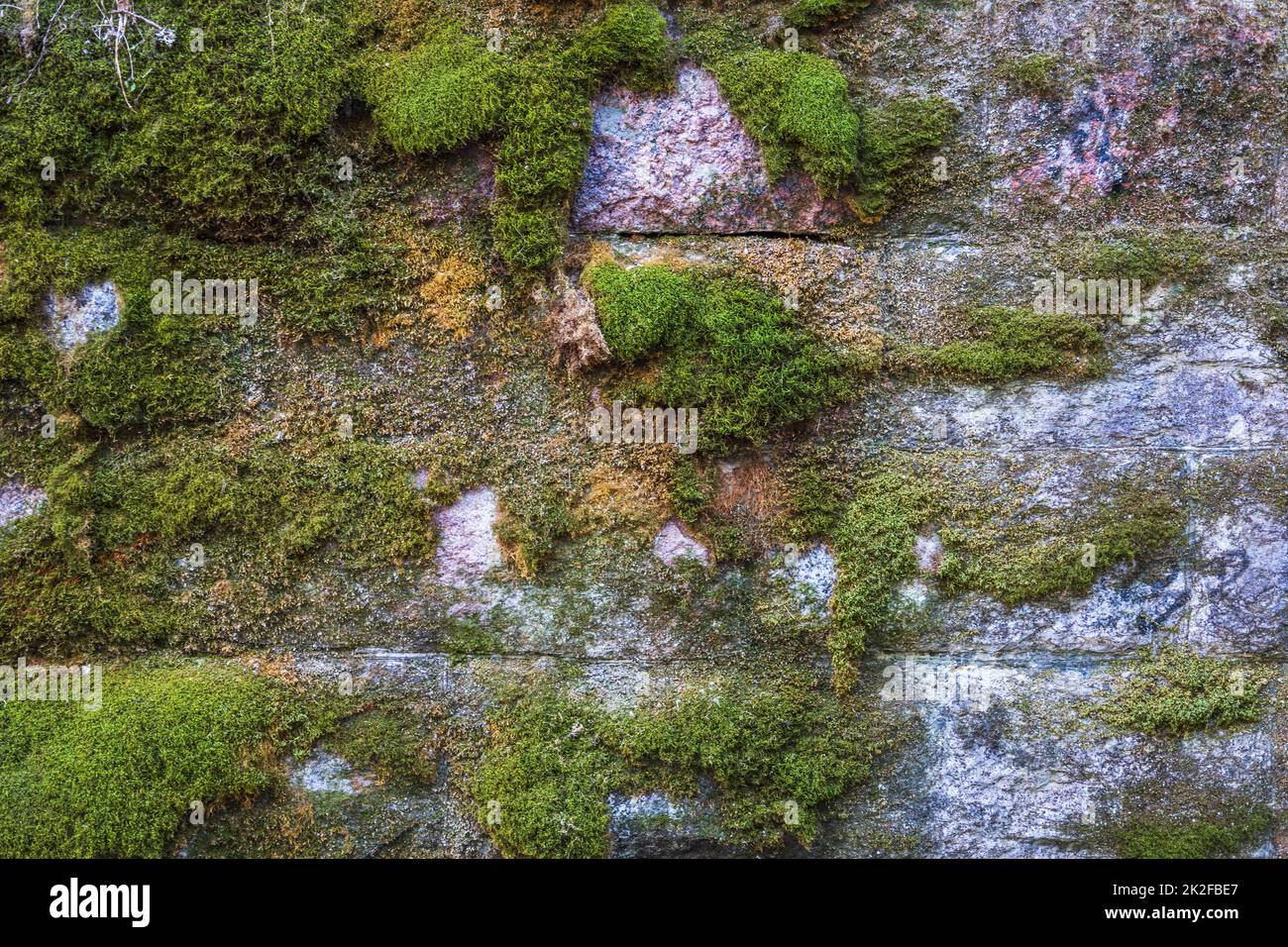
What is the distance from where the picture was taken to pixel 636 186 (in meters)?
4.11

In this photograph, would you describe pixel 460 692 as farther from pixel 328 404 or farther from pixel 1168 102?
pixel 1168 102

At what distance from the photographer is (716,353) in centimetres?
397

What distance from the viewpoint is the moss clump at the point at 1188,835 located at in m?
4.07

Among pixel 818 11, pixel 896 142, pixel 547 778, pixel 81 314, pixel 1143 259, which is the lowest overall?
pixel 547 778

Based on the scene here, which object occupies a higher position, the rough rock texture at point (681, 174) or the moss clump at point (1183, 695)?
the rough rock texture at point (681, 174)

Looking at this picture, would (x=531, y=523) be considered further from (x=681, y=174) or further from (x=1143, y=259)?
(x=1143, y=259)

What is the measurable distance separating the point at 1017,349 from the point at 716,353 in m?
1.58

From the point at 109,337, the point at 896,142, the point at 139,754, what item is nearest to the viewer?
the point at 139,754

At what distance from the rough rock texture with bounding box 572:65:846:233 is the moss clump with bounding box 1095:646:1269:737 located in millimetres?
2996

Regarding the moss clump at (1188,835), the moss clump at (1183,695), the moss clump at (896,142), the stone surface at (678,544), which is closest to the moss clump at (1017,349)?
the moss clump at (896,142)

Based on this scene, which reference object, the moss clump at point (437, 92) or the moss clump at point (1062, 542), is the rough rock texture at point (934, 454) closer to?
the moss clump at point (1062, 542)

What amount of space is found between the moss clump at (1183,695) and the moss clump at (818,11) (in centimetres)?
372

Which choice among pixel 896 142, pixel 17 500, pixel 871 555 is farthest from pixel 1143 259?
pixel 17 500

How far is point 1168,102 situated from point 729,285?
2.43 metres
